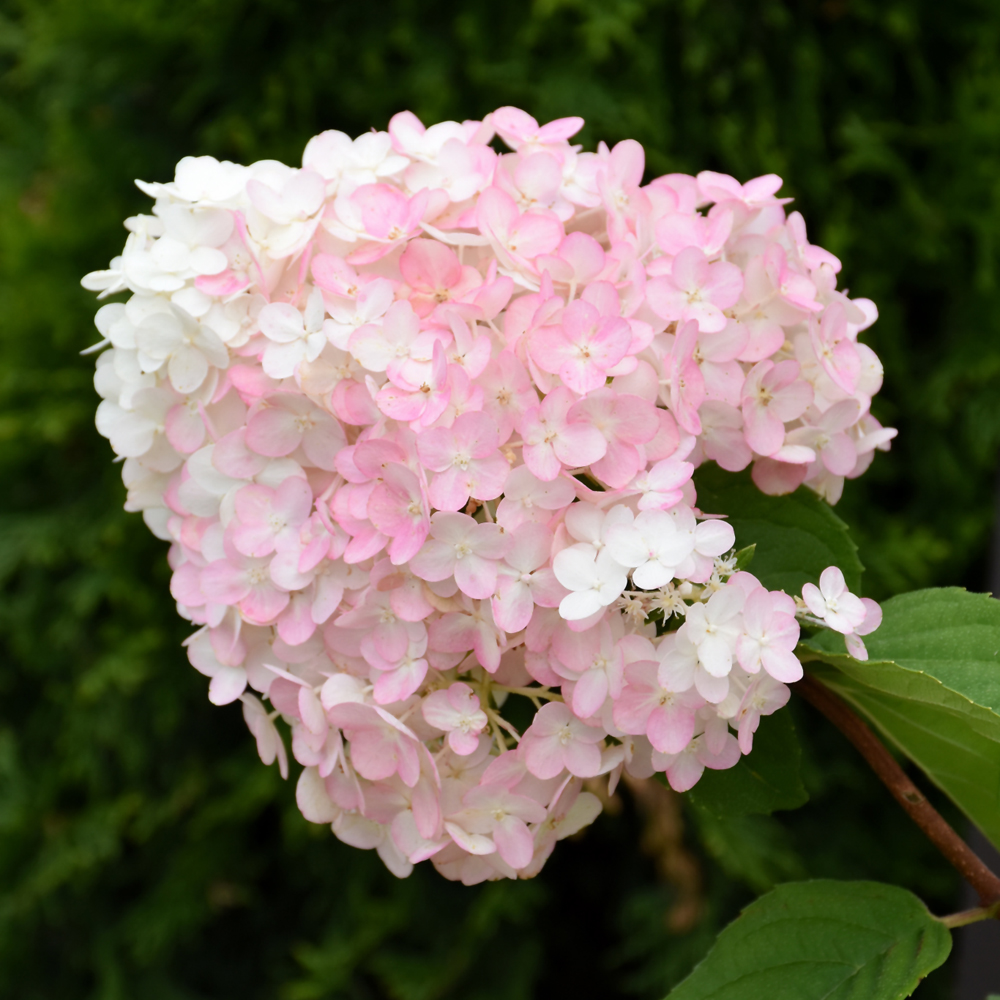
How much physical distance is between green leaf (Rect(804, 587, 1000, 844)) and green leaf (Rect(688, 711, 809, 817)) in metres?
0.04

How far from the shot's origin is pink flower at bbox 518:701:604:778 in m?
0.44

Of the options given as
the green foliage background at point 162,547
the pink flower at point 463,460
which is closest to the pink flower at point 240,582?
the pink flower at point 463,460

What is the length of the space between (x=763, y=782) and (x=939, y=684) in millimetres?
125

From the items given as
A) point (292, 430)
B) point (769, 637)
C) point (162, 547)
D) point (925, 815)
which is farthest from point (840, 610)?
point (162, 547)

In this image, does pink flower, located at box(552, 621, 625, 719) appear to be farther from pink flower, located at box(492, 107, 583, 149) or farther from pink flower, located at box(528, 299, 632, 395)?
pink flower, located at box(492, 107, 583, 149)

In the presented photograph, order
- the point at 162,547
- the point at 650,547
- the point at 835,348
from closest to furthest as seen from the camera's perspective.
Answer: the point at 650,547 < the point at 835,348 < the point at 162,547

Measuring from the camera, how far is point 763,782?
53 centimetres

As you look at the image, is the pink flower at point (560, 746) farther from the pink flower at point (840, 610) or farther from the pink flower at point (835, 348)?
the pink flower at point (835, 348)

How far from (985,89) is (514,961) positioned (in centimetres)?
128

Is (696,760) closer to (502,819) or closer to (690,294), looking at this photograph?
(502,819)

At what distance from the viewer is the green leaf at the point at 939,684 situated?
459 mm

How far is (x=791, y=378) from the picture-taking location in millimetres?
489

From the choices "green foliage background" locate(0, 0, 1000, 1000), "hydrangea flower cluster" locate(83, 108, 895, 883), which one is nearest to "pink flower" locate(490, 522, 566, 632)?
"hydrangea flower cluster" locate(83, 108, 895, 883)

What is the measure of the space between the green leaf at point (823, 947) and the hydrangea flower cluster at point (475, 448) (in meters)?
0.12
